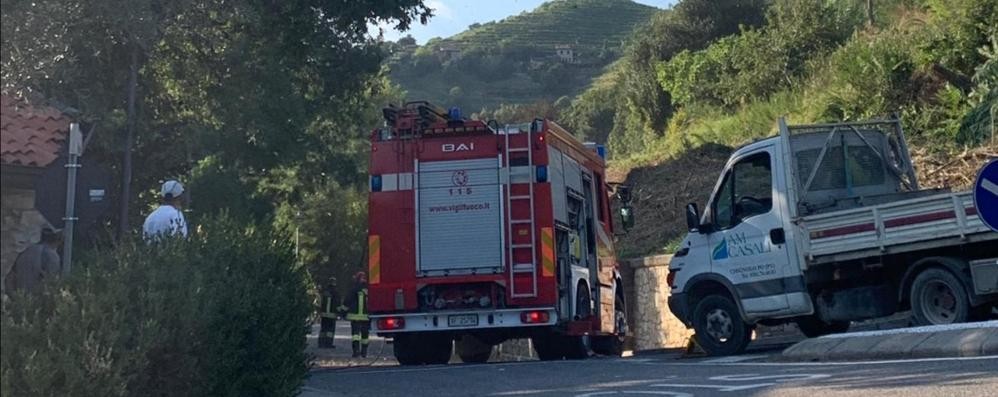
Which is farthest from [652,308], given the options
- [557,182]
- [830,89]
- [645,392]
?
[645,392]

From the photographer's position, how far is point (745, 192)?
1605cm

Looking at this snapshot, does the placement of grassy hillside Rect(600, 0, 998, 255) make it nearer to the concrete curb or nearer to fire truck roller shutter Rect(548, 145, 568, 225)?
the concrete curb

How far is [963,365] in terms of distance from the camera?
1195 cm

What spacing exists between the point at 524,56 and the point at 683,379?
302ft

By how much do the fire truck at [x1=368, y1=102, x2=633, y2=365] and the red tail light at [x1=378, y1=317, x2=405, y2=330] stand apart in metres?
0.01

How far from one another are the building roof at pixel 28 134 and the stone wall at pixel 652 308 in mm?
16147

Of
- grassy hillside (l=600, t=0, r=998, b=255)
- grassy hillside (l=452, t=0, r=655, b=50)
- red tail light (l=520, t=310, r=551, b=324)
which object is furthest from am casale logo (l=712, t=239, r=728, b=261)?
grassy hillside (l=452, t=0, r=655, b=50)

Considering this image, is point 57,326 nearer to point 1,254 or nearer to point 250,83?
point 1,254

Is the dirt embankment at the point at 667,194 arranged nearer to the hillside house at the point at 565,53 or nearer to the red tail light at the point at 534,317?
the red tail light at the point at 534,317

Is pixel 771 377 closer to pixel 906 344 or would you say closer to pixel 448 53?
pixel 906 344

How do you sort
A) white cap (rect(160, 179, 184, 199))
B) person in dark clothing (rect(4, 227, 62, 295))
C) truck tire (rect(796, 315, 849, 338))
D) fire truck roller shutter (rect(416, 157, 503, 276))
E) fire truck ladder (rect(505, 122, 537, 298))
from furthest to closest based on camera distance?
fire truck roller shutter (rect(416, 157, 503, 276)) < fire truck ladder (rect(505, 122, 537, 298)) < truck tire (rect(796, 315, 849, 338)) < white cap (rect(160, 179, 184, 199)) < person in dark clothing (rect(4, 227, 62, 295))

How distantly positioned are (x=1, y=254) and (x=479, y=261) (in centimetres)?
1060

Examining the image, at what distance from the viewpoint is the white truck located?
14.2 metres

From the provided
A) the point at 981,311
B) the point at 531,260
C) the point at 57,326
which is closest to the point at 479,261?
the point at 531,260
